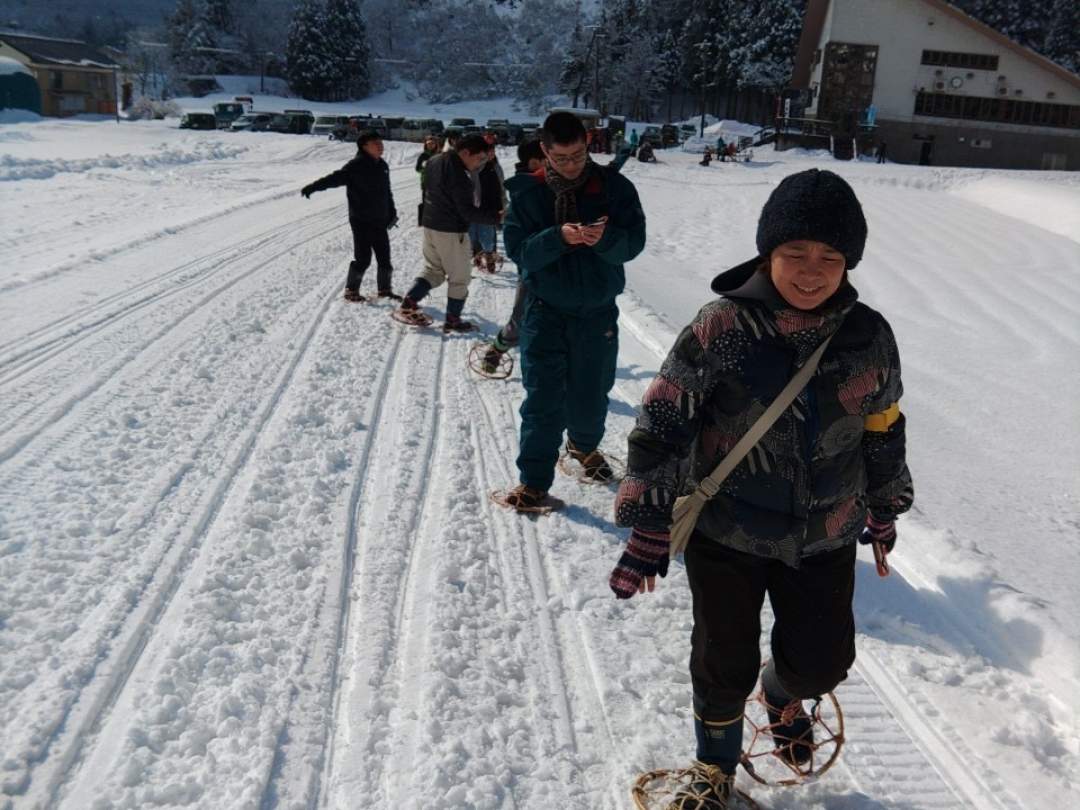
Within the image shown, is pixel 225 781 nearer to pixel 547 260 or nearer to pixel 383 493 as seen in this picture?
pixel 383 493

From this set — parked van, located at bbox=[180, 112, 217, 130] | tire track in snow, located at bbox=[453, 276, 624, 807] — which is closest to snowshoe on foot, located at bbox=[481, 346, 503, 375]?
tire track in snow, located at bbox=[453, 276, 624, 807]

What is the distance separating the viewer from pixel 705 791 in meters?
2.37

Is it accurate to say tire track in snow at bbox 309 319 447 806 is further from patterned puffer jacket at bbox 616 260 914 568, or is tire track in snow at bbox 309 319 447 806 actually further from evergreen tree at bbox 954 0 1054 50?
evergreen tree at bbox 954 0 1054 50

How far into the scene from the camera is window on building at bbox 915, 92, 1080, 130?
144 feet

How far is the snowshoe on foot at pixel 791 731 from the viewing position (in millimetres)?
2566

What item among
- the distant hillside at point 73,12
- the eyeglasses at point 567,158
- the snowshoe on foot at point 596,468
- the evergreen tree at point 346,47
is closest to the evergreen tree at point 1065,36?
the evergreen tree at point 346,47

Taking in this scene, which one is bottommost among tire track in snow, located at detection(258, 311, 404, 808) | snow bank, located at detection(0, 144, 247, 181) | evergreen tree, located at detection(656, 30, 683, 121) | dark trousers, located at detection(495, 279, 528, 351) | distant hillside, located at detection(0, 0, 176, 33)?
tire track in snow, located at detection(258, 311, 404, 808)

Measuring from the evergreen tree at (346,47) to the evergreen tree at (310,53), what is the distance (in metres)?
0.42

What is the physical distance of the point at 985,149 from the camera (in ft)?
147

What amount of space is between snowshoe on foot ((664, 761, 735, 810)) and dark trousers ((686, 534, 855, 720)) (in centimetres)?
17

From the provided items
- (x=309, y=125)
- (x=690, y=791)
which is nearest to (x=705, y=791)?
(x=690, y=791)

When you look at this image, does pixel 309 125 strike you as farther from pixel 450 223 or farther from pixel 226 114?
pixel 450 223

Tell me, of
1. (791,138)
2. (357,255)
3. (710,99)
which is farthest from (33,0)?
(357,255)

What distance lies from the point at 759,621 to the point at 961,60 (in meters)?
50.1
